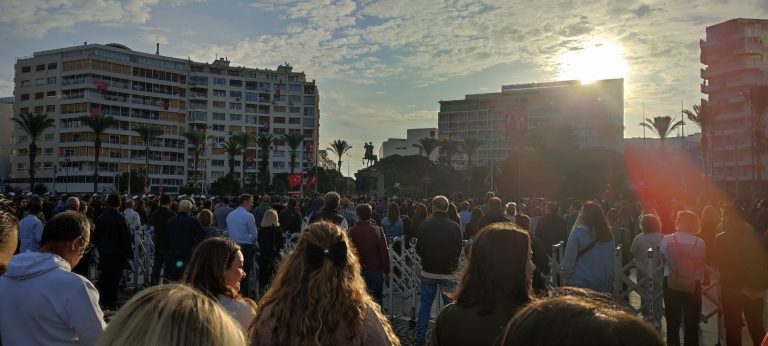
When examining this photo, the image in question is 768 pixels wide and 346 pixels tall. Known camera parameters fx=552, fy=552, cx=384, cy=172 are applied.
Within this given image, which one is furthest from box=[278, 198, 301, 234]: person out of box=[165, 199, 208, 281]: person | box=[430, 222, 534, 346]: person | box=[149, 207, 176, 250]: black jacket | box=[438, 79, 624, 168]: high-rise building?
box=[438, 79, 624, 168]: high-rise building

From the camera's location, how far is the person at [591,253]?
23.2 ft

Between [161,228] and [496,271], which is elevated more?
[496,271]

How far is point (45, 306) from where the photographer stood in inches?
119

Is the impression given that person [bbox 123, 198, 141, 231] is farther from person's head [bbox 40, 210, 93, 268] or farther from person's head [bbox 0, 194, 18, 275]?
person's head [bbox 40, 210, 93, 268]

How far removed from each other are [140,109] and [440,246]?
92907 millimetres

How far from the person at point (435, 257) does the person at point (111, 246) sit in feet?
18.3

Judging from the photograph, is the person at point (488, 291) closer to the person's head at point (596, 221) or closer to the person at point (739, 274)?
the person's head at point (596, 221)

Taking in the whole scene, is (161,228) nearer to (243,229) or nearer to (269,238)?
(243,229)

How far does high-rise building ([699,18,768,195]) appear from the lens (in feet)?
235

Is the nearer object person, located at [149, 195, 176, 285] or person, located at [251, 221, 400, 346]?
person, located at [251, 221, 400, 346]

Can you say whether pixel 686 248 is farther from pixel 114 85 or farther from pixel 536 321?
pixel 114 85

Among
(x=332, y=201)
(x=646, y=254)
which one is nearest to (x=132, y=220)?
(x=332, y=201)

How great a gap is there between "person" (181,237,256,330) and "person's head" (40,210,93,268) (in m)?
0.68

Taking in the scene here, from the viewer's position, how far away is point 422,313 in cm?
774
